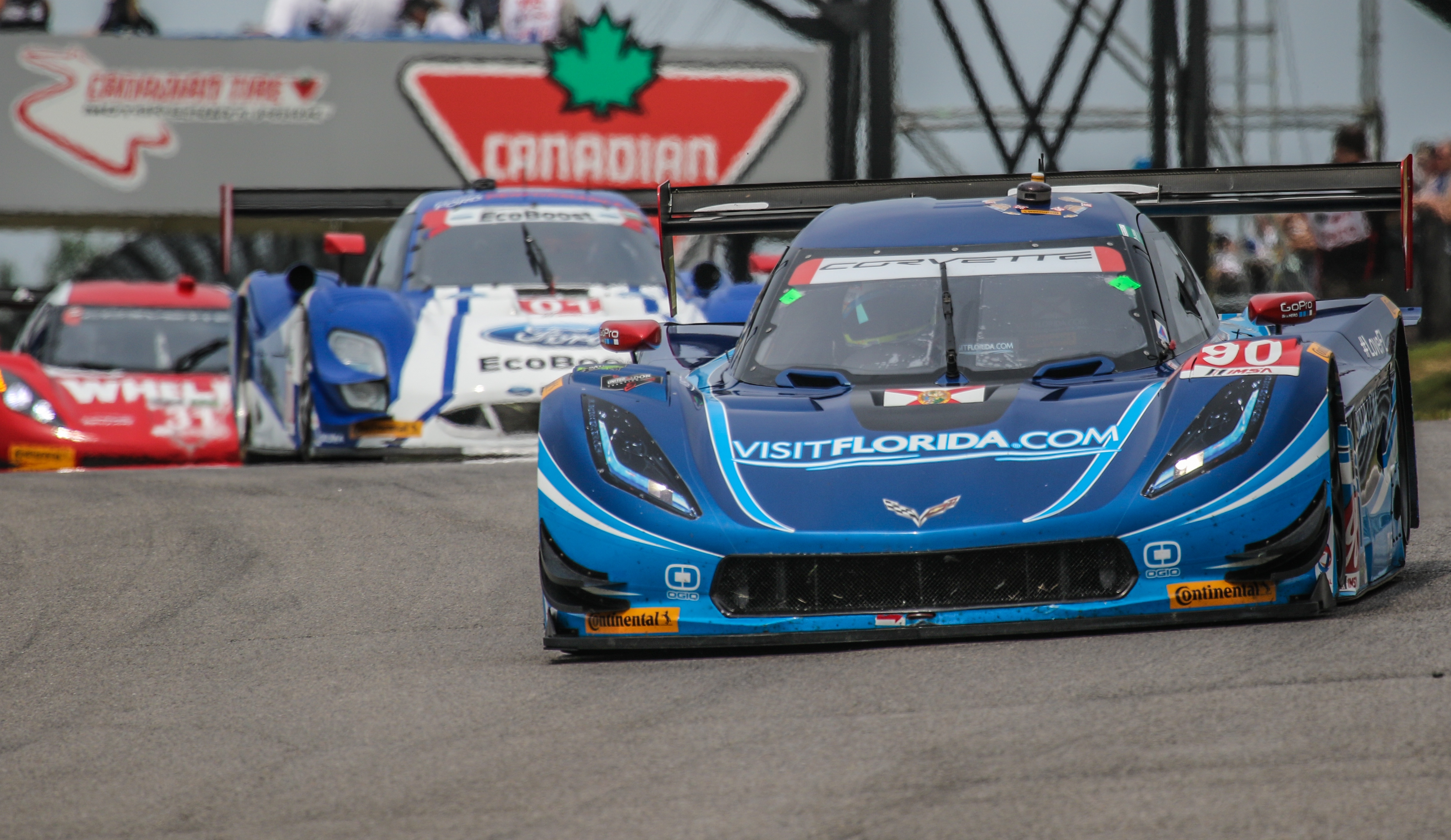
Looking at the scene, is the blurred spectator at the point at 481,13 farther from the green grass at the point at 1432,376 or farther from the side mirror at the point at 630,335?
the side mirror at the point at 630,335

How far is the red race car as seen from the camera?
10.7 m

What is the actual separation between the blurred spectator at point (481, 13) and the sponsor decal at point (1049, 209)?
567 inches

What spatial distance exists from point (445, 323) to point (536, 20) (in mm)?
10653

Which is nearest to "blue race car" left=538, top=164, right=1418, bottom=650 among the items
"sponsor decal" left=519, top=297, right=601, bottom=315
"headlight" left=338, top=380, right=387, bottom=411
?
"headlight" left=338, top=380, right=387, bottom=411

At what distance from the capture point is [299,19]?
64.1ft

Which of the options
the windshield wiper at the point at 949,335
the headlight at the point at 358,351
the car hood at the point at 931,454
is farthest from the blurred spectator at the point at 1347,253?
the car hood at the point at 931,454

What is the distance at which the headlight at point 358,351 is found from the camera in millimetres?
9500

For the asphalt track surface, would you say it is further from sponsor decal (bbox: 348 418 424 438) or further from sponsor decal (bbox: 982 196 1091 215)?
sponsor decal (bbox: 348 418 424 438)

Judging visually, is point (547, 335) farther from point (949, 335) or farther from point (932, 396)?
point (932, 396)

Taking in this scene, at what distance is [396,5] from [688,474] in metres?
15.5

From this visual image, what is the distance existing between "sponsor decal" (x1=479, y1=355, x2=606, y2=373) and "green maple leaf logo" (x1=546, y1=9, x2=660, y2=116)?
431 inches

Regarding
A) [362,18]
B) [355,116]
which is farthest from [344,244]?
[355,116]

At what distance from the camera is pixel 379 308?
387 inches

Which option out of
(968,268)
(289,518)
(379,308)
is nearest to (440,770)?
(968,268)
